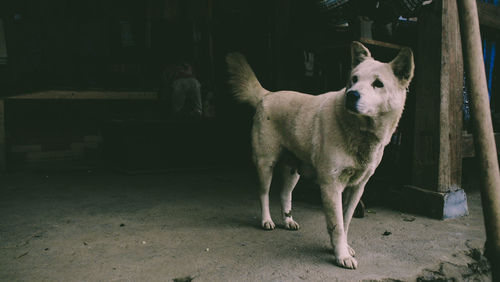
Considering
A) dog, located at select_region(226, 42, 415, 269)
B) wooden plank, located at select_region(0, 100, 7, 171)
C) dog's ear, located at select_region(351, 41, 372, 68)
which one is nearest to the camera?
dog, located at select_region(226, 42, 415, 269)

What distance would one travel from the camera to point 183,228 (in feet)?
11.7

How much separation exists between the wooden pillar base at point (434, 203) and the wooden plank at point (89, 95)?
5.52 metres

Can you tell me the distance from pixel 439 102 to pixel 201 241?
268 centimetres

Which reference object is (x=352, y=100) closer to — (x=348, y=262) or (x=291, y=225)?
(x=348, y=262)

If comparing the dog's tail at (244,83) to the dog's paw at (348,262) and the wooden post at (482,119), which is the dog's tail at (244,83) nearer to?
the dog's paw at (348,262)

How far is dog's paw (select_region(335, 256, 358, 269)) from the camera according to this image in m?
2.72

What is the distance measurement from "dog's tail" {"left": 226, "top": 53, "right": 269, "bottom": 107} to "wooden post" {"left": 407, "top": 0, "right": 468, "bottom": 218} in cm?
170

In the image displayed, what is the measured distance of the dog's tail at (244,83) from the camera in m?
3.69

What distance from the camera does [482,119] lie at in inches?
96.0

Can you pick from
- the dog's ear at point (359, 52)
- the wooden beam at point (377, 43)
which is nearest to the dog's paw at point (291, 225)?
the dog's ear at point (359, 52)

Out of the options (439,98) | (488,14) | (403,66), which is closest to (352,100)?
(403,66)

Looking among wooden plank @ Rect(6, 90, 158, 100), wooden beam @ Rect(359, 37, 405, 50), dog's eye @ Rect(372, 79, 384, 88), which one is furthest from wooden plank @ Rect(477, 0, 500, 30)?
wooden plank @ Rect(6, 90, 158, 100)

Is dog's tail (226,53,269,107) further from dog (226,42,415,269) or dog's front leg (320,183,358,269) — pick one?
dog's front leg (320,183,358,269)

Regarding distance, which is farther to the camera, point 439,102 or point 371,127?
point 439,102
